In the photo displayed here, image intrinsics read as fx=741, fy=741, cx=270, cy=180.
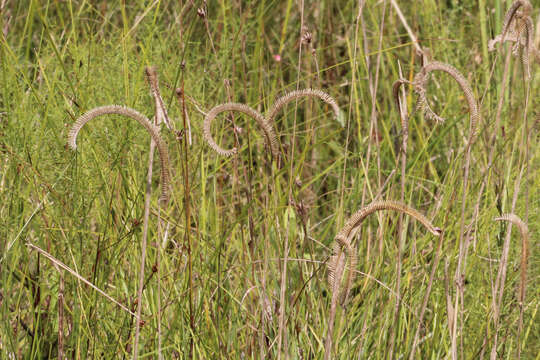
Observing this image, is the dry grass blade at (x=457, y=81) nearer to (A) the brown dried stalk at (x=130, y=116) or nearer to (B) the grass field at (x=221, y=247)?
(B) the grass field at (x=221, y=247)

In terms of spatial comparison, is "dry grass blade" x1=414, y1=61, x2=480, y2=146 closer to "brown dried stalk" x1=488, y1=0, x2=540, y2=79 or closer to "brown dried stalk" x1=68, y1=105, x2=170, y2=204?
"brown dried stalk" x1=488, y1=0, x2=540, y2=79

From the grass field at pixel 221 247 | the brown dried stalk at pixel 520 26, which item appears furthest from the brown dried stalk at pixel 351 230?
the brown dried stalk at pixel 520 26

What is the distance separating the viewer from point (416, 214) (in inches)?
33.4

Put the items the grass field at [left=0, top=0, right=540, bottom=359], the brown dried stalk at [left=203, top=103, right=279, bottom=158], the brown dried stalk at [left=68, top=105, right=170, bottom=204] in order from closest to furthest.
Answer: the brown dried stalk at [left=68, top=105, right=170, bottom=204], the brown dried stalk at [left=203, top=103, right=279, bottom=158], the grass field at [left=0, top=0, right=540, bottom=359]

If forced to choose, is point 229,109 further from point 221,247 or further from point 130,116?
point 221,247

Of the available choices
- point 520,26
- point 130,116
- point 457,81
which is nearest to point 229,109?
point 130,116

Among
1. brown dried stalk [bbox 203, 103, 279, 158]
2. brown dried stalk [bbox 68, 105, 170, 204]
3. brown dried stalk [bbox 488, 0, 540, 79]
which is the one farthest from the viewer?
brown dried stalk [bbox 488, 0, 540, 79]

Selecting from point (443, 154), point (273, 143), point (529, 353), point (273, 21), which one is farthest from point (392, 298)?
point (273, 21)

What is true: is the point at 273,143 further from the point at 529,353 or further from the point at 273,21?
the point at 273,21

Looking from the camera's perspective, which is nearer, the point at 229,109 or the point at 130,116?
the point at 130,116

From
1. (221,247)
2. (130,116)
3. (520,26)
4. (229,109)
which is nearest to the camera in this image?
(130,116)

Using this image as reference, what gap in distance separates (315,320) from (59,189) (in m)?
0.59

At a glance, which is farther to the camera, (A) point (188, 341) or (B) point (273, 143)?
(A) point (188, 341)

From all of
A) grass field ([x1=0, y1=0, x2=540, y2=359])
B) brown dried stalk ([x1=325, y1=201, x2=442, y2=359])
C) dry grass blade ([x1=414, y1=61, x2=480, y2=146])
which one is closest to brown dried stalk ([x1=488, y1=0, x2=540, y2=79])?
grass field ([x1=0, y1=0, x2=540, y2=359])
